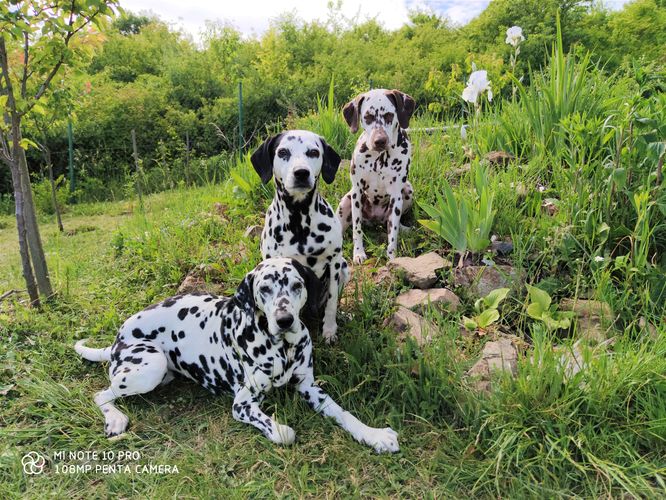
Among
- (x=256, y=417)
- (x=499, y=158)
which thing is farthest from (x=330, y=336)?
(x=499, y=158)

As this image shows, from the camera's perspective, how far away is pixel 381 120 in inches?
165

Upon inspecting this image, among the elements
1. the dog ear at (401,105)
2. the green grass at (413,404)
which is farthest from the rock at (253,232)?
the dog ear at (401,105)

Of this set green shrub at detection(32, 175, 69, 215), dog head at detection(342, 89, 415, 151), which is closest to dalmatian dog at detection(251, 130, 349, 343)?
dog head at detection(342, 89, 415, 151)

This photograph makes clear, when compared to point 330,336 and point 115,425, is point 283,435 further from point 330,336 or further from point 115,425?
point 115,425

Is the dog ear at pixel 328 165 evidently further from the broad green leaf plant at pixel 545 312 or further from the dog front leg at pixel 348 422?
the broad green leaf plant at pixel 545 312

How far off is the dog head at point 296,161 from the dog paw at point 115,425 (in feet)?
5.93

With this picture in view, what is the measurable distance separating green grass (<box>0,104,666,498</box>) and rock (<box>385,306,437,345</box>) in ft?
0.35

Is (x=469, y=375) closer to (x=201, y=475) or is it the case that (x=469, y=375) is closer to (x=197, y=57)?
(x=201, y=475)

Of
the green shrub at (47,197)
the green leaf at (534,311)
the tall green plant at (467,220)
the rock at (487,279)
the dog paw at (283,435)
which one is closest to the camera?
the dog paw at (283,435)

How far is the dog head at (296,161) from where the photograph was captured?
Result: 120 inches

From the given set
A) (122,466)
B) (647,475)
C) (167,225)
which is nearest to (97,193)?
(167,225)

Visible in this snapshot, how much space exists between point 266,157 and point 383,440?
201 centimetres

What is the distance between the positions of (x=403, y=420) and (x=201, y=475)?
122cm

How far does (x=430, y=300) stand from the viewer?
3551 mm
